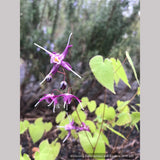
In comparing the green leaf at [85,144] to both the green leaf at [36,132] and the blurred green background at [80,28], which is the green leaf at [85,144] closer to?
the green leaf at [36,132]

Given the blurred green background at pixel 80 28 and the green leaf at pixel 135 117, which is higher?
the blurred green background at pixel 80 28

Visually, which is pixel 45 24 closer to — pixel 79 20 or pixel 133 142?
pixel 79 20

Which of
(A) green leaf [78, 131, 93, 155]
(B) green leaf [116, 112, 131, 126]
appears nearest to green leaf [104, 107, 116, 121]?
(B) green leaf [116, 112, 131, 126]

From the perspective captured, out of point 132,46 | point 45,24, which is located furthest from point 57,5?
point 132,46

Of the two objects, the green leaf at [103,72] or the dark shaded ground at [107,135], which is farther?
the dark shaded ground at [107,135]

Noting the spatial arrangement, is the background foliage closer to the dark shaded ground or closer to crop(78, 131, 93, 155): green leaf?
the dark shaded ground

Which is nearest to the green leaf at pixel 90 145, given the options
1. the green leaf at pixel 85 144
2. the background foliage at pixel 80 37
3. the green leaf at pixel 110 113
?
the green leaf at pixel 85 144

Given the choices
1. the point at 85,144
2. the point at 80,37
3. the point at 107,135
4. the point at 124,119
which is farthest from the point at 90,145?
the point at 80,37
